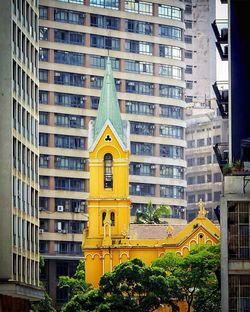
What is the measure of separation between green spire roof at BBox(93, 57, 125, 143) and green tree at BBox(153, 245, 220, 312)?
2595 cm

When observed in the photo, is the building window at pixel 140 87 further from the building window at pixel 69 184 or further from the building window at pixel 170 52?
the building window at pixel 69 184

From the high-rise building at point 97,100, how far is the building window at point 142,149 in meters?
0.11

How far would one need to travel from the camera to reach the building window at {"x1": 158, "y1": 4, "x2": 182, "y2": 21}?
588 ft

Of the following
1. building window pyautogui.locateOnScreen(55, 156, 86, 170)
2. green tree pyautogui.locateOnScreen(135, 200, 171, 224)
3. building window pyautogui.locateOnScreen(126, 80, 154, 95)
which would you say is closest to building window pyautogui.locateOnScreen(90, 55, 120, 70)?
building window pyautogui.locateOnScreen(126, 80, 154, 95)

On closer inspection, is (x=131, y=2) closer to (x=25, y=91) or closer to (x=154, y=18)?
(x=154, y=18)

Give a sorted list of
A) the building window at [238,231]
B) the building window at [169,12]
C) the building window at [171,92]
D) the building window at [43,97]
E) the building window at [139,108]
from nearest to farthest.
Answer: the building window at [238,231] < the building window at [43,97] < the building window at [139,108] < the building window at [171,92] < the building window at [169,12]

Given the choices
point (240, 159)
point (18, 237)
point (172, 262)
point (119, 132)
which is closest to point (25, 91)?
point (18, 237)

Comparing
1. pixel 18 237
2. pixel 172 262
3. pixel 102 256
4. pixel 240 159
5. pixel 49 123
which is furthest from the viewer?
pixel 49 123

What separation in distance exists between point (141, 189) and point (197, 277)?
43.8 meters

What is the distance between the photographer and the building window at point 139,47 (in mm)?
176488

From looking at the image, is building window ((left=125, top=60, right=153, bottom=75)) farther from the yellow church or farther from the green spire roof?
the green spire roof

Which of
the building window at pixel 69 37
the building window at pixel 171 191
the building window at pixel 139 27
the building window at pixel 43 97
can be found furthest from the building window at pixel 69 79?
the building window at pixel 171 191

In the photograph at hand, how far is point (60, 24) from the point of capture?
6727 inches

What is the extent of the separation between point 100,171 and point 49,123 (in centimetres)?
1106
